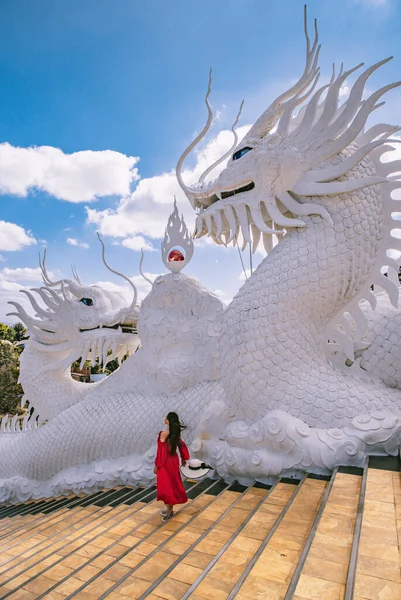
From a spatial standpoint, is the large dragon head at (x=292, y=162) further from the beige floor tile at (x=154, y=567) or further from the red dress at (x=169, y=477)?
the beige floor tile at (x=154, y=567)

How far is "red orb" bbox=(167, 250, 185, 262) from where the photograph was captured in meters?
4.23

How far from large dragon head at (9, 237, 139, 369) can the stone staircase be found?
8.44 feet

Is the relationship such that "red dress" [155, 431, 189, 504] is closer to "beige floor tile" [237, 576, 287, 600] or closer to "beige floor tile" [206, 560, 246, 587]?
"beige floor tile" [206, 560, 246, 587]

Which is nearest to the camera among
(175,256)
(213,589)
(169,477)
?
(213,589)

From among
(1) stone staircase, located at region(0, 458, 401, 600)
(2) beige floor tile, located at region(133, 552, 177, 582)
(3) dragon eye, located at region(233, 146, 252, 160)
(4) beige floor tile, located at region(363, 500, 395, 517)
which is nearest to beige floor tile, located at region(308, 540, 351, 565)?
(1) stone staircase, located at region(0, 458, 401, 600)

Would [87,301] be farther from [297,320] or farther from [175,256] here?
[297,320]

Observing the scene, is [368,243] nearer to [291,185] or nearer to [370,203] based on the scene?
[370,203]

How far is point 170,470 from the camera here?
2.43 m

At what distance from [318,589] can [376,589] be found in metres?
0.19

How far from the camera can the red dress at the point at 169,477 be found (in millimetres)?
2334

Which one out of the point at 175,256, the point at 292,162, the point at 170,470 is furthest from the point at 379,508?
the point at 175,256

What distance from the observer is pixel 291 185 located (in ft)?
10.2

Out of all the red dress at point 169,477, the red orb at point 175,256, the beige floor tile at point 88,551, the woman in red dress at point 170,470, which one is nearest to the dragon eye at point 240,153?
the red orb at point 175,256

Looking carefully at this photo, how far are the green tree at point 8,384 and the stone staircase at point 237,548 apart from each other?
11.8 metres
